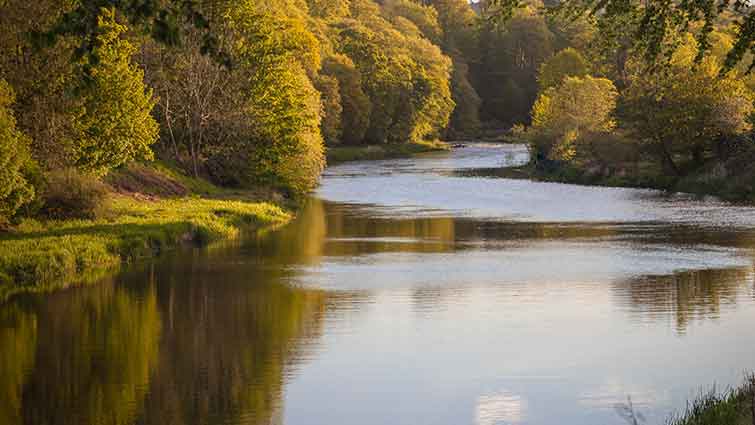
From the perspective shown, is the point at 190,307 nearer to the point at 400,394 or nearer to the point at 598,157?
the point at 400,394

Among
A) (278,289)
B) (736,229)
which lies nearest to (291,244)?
(278,289)

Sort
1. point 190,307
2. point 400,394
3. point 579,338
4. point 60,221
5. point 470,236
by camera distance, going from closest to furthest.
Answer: point 400,394
point 579,338
point 190,307
point 60,221
point 470,236

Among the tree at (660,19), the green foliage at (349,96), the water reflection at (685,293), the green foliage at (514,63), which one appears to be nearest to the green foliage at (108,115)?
the water reflection at (685,293)

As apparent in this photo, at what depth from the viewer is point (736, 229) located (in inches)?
1741

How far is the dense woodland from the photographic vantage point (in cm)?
1758

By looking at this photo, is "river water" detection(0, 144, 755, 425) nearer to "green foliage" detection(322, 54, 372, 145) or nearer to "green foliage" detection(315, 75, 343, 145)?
"green foliage" detection(315, 75, 343, 145)

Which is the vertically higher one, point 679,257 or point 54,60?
point 54,60

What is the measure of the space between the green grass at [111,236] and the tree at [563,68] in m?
73.4

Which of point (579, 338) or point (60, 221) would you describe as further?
point (60, 221)

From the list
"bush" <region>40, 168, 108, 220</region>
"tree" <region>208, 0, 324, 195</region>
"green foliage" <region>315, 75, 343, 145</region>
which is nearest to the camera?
"bush" <region>40, 168, 108, 220</region>

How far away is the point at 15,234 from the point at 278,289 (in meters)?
7.61

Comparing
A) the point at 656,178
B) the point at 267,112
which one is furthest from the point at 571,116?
the point at 267,112

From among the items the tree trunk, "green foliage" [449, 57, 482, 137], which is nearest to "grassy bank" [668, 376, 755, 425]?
the tree trunk

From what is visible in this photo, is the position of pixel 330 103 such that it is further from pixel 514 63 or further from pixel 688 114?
pixel 514 63
